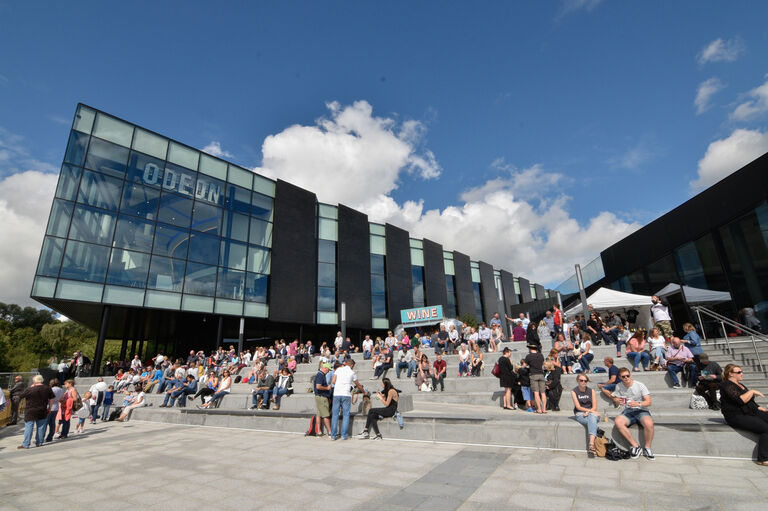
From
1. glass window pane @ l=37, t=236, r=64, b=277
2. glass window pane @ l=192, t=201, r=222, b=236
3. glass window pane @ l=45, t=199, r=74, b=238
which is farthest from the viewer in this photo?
glass window pane @ l=192, t=201, r=222, b=236

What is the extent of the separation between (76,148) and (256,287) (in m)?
13.2

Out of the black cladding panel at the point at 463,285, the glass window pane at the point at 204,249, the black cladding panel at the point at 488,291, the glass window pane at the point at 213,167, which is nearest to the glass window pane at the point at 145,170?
the glass window pane at the point at 213,167

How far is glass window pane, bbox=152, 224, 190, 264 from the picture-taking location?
2266cm

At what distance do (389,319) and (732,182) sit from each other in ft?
81.1

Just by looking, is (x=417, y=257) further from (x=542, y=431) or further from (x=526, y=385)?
(x=542, y=431)

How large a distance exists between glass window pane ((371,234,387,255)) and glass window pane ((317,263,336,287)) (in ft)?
16.6

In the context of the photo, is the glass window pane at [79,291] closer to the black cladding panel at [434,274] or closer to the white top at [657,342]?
the white top at [657,342]

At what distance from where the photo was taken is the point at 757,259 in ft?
48.9

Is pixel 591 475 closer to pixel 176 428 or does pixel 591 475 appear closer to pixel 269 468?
pixel 269 468

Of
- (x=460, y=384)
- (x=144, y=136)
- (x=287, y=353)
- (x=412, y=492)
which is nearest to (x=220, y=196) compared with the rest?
(x=144, y=136)

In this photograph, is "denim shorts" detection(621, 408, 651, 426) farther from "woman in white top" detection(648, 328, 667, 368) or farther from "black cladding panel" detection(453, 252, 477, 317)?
"black cladding panel" detection(453, 252, 477, 317)

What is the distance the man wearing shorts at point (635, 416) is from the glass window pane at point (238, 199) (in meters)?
26.2

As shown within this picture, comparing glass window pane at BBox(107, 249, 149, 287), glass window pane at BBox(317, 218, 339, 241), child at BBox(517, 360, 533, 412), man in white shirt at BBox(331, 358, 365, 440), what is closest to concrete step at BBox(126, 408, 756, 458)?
man in white shirt at BBox(331, 358, 365, 440)

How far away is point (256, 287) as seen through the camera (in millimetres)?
26719
